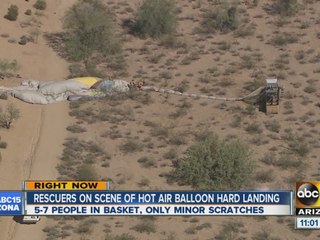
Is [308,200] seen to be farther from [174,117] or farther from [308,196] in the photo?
[174,117]

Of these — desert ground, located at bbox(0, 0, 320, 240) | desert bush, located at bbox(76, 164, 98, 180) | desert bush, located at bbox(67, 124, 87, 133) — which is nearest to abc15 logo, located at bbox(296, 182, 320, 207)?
desert ground, located at bbox(0, 0, 320, 240)

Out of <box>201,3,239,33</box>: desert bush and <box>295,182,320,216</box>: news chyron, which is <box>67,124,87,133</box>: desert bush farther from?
<box>201,3,239,33</box>: desert bush

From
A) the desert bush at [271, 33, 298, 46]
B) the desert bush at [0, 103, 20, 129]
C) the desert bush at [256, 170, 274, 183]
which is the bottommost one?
the desert bush at [256, 170, 274, 183]

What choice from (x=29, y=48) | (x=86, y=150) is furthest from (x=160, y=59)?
(x=86, y=150)

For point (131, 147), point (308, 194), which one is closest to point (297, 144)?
point (131, 147)

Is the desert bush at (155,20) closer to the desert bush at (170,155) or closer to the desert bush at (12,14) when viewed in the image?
the desert bush at (12,14)

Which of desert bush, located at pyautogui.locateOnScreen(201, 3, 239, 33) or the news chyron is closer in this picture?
the news chyron
